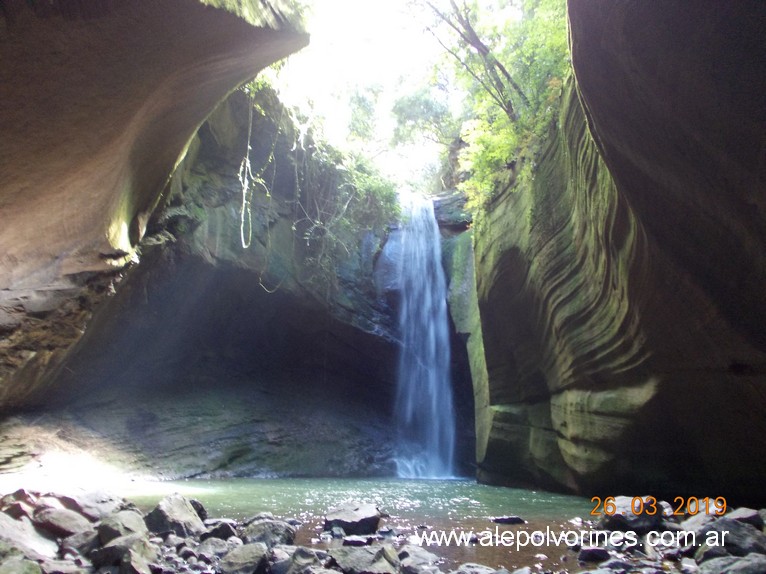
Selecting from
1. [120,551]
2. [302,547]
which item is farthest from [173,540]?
[302,547]

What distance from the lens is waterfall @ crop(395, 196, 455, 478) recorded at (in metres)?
15.0

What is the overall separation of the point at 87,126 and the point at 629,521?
5.69 metres

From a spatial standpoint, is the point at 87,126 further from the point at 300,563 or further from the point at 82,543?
the point at 300,563

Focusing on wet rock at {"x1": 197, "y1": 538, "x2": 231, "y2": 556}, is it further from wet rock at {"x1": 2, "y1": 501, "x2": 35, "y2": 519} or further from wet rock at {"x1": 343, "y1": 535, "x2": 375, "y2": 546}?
wet rock at {"x1": 2, "y1": 501, "x2": 35, "y2": 519}

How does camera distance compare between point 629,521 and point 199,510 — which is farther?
point 199,510

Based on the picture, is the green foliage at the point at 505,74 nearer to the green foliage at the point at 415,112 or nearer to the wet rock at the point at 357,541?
the wet rock at the point at 357,541

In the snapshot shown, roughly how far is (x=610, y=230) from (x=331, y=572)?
4.28m

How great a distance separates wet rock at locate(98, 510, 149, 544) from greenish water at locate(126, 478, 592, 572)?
123cm

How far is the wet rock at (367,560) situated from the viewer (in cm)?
310

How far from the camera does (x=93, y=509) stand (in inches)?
173

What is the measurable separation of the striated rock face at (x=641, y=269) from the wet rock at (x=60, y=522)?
506cm

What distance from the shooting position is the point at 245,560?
10.6ft

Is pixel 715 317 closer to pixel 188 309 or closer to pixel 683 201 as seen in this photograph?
pixel 683 201

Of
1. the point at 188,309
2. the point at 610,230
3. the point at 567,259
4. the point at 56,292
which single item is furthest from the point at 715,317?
the point at 188,309
